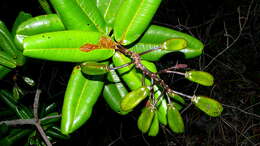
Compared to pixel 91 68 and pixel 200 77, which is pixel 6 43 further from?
pixel 200 77

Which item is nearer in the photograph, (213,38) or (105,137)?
(105,137)

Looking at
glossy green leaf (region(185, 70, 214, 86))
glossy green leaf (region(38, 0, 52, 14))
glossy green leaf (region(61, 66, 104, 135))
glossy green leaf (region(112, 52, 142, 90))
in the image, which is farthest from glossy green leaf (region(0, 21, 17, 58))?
glossy green leaf (region(185, 70, 214, 86))

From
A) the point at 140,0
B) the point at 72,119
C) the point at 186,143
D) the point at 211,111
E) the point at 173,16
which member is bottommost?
the point at 186,143

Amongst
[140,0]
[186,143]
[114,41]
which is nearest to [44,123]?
[114,41]

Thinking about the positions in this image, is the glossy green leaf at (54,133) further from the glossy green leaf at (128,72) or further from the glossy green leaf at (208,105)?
the glossy green leaf at (208,105)

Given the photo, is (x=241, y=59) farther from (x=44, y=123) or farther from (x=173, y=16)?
(x=44, y=123)

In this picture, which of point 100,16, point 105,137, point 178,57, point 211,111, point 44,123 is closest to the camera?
point 211,111

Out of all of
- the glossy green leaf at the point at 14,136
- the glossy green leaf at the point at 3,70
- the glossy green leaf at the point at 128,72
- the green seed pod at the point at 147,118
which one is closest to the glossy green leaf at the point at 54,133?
the glossy green leaf at the point at 14,136

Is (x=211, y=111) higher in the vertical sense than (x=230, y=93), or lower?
higher
